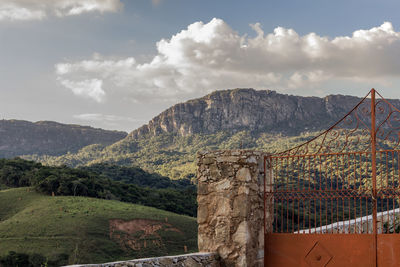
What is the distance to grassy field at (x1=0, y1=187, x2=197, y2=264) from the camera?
2458cm

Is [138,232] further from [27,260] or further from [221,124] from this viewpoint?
[221,124]

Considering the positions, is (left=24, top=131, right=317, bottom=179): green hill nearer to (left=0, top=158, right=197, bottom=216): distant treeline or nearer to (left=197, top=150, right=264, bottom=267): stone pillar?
(left=0, top=158, right=197, bottom=216): distant treeline

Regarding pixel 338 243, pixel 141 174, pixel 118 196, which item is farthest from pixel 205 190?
pixel 141 174

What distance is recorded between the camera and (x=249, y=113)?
127500 mm

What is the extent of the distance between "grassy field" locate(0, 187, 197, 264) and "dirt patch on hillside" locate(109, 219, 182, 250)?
0.07 meters

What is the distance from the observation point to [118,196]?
128ft

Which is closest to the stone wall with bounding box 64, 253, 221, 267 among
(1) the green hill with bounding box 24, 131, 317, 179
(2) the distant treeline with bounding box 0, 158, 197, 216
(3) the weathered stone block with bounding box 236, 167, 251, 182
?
(3) the weathered stone block with bounding box 236, 167, 251, 182

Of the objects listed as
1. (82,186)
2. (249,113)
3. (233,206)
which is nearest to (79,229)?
(82,186)

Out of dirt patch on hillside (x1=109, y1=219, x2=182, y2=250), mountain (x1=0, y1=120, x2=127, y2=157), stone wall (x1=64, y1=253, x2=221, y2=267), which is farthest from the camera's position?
mountain (x1=0, y1=120, x2=127, y2=157)

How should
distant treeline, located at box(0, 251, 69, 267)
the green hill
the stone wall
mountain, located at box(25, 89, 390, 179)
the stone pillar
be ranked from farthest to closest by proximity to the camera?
mountain, located at box(25, 89, 390, 179)
the green hill
distant treeline, located at box(0, 251, 69, 267)
the stone pillar
the stone wall

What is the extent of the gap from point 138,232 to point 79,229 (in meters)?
4.17

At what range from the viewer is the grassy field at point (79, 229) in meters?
24.6

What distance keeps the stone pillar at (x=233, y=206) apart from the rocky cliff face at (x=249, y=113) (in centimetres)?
10275

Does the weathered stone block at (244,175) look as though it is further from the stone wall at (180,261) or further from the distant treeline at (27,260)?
the distant treeline at (27,260)
